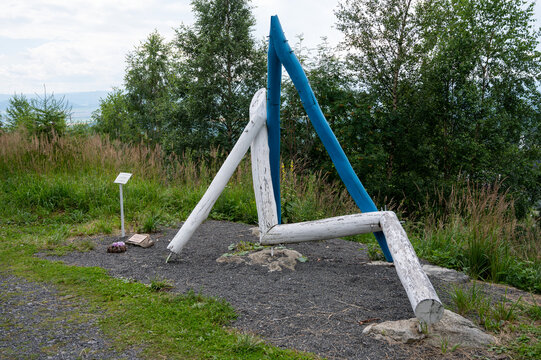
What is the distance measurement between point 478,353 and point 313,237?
1625 millimetres

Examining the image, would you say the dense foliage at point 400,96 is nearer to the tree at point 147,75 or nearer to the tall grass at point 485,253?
the tall grass at point 485,253

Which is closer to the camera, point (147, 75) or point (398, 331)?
point (398, 331)

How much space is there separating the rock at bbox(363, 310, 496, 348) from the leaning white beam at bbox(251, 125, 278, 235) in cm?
157

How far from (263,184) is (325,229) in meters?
0.91

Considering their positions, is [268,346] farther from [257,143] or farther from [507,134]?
[507,134]

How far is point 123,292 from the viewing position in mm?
3568

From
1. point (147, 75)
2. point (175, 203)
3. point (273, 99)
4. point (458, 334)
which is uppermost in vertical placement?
point (147, 75)

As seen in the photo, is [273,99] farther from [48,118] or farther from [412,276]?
[48,118]

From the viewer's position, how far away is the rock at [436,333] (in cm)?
270

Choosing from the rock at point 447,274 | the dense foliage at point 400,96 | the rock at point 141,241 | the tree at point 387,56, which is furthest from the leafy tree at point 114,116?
the rock at point 447,274

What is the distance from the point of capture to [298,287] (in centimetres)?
370

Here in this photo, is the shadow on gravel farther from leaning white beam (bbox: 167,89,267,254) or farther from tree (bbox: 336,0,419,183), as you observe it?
tree (bbox: 336,0,419,183)

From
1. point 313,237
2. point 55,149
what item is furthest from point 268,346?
point 55,149

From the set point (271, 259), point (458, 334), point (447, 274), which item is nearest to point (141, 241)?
point (271, 259)
